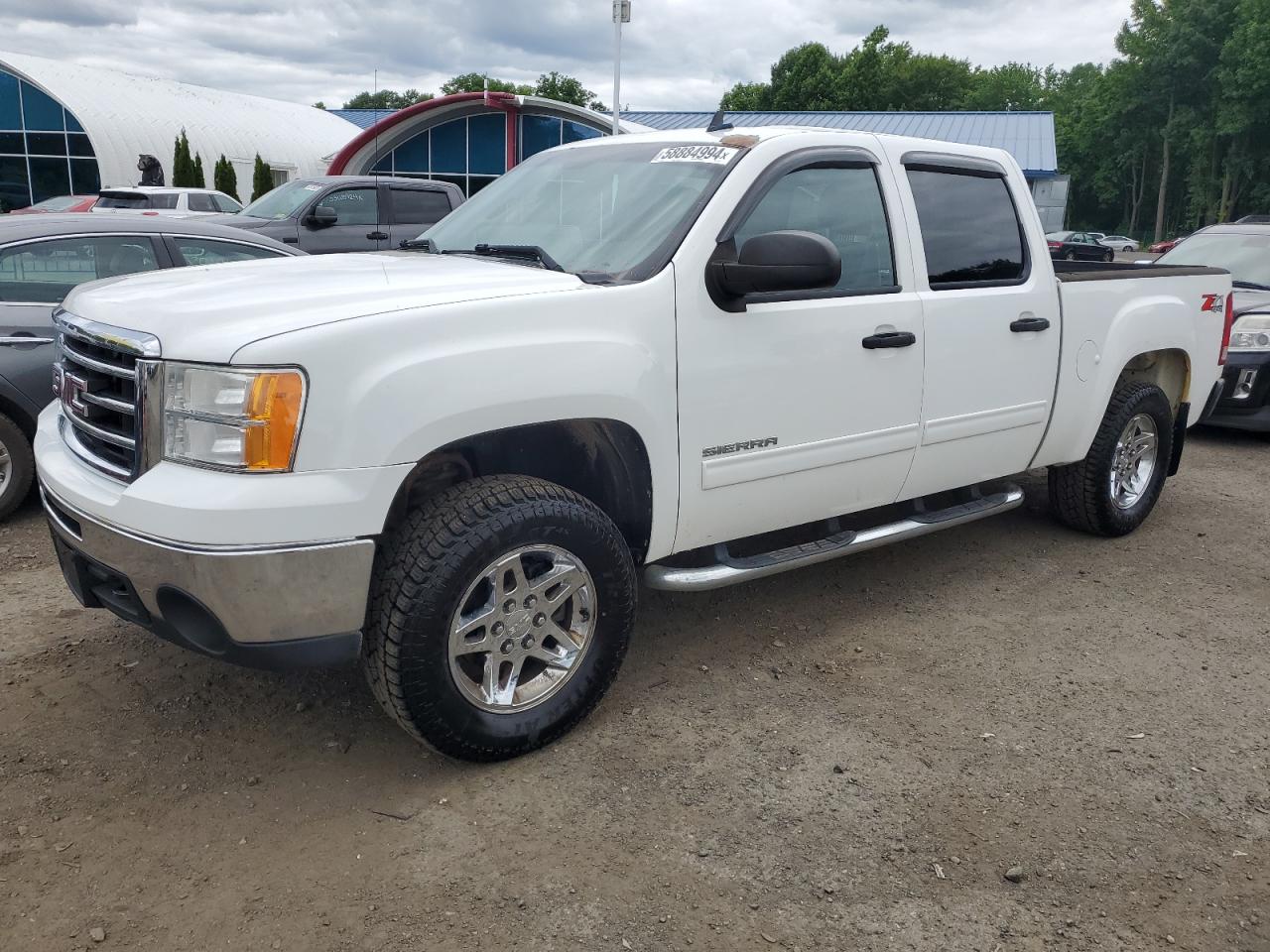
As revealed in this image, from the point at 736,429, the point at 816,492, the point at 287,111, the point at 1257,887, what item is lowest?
the point at 1257,887

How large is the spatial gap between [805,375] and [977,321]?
3.48 feet

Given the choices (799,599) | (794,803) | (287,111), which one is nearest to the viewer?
(794,803)

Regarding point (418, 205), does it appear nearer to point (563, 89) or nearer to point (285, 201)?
point (285, 201)

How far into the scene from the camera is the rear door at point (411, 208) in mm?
12781

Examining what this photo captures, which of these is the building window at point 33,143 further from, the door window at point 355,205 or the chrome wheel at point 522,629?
the chrome wheel at point 522,629

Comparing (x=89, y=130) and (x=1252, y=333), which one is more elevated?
(x=89, y=130)

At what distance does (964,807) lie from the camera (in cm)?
310

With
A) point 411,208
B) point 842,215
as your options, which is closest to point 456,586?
point 842,215

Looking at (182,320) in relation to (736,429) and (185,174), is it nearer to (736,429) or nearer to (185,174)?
(736,429)

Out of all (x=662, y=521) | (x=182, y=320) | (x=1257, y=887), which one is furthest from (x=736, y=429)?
(x=1257, y=887)

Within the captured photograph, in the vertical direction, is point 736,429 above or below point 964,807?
above

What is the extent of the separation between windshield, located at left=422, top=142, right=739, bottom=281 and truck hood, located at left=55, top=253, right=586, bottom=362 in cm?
24

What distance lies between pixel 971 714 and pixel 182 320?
9.12ft

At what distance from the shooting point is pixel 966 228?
4.48 metres
